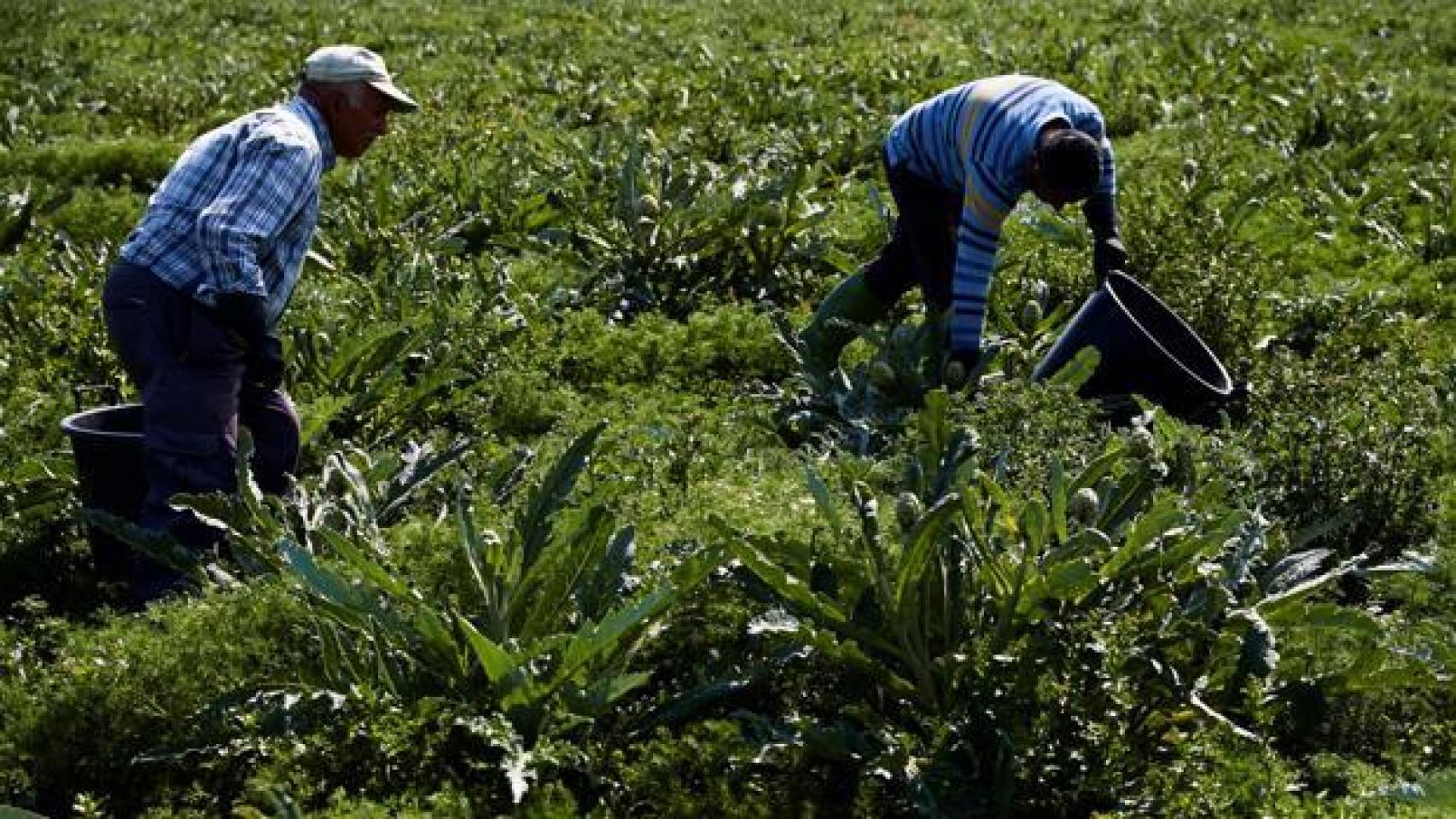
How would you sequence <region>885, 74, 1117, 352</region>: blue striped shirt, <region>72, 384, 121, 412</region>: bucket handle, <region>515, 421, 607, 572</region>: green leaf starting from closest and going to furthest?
<region>515, 421, 607, 572</region>: green leaf
<region>885, 74, 1117, 352</region>: blue striped shirt
<region>72, 384, 121, 412</region>: bucket handle

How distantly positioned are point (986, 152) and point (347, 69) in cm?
206

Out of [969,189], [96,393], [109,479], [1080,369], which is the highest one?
[969,189]

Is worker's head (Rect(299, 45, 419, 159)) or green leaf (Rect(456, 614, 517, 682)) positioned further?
worker's head (Rect(299, 45, 419, 159))

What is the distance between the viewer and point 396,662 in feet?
14.4

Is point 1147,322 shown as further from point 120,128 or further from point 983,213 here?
point 120,128

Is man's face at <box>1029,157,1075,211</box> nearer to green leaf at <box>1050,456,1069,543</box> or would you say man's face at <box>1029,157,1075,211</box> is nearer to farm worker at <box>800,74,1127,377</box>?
farm worker at <box>800,74,1127,377</box>

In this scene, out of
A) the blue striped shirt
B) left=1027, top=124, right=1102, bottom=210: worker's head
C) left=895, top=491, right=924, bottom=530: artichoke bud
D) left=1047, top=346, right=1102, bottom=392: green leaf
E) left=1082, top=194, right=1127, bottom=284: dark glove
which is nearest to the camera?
left=895, top=491, right=924, bottom=530: artichoke bud

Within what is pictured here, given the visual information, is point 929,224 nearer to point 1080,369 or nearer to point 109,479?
point 1080,369

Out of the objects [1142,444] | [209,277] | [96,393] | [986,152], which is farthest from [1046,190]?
[96,393]

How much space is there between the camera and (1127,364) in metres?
6.08

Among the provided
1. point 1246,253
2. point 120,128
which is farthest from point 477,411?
point 120,128

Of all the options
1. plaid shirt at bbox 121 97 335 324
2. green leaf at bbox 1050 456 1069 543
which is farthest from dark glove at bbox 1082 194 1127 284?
plaid shirt at bbox 121 97 335 324

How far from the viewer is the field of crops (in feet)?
13.6

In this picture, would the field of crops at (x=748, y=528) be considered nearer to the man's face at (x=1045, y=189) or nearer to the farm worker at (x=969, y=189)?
the farm worker at (x=969, y=189)
